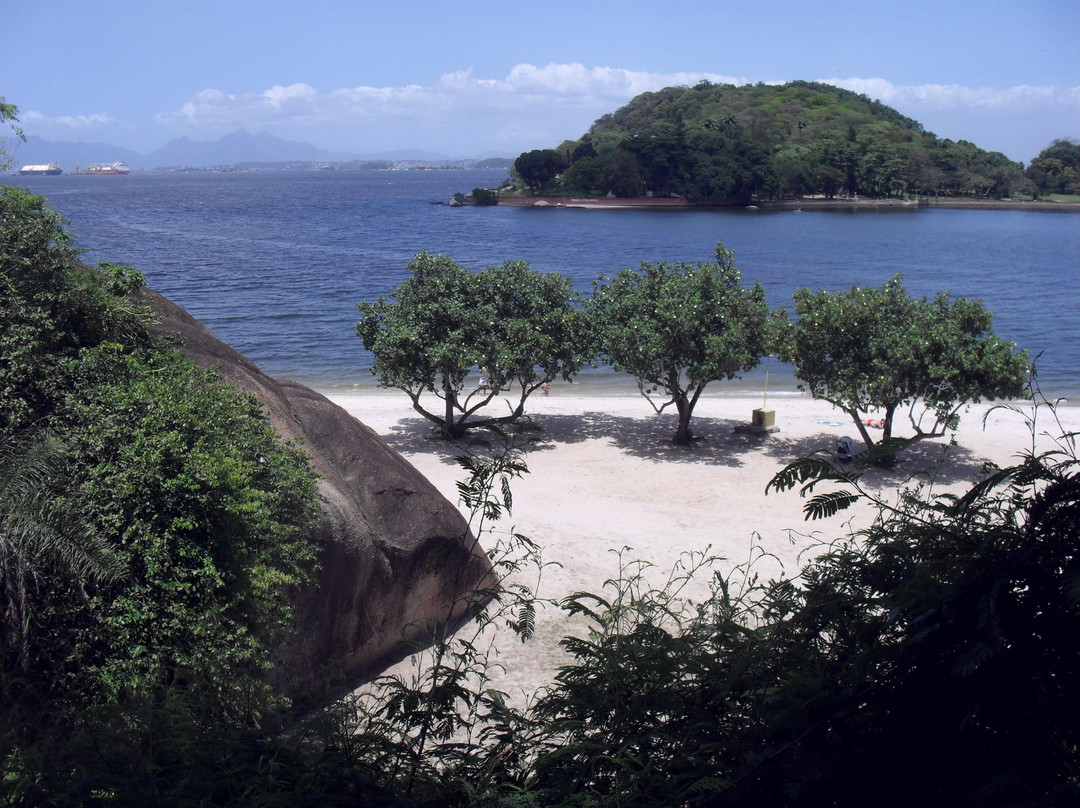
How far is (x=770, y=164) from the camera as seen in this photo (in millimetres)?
117188

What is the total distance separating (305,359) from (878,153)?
111 m

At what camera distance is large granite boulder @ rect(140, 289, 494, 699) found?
8.76m

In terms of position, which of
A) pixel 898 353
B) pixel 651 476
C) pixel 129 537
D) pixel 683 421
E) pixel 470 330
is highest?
pixel 470 330

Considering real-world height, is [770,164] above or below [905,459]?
above

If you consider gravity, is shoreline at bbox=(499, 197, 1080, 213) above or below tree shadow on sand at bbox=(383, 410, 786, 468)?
above

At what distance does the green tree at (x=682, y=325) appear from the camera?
19.3m

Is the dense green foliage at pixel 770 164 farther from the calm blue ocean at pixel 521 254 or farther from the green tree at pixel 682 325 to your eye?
the green tree at pixel 682 325

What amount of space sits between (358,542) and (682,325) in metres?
11.7

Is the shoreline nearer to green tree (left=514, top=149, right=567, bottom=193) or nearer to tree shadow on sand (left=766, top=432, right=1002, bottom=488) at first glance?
green tree (left=514, top=149, right=567, bottom=193)

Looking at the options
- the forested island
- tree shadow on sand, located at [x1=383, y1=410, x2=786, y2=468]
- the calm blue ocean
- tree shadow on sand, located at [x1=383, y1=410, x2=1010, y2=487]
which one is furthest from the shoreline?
tree shadow on sand, located at [x1=383, y1=410, x2=1010, y2=487]

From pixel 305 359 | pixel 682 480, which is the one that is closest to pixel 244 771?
pixel 682 480

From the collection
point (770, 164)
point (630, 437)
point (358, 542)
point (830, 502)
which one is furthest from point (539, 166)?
point (830, 502)

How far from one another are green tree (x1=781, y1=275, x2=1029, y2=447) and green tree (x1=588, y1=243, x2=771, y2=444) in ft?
3.74

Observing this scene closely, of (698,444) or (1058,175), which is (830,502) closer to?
(698,444)
